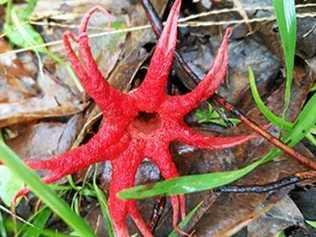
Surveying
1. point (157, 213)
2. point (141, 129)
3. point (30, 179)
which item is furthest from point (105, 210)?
point (30, 179)

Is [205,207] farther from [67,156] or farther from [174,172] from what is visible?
[67,156]

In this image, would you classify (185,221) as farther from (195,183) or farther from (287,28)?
(287,28)

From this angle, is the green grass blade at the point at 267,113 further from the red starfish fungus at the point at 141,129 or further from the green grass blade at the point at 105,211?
the green grass blade at the point at 105,211

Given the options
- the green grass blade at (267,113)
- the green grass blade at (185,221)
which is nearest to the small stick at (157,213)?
the green grass blade at (185,221)

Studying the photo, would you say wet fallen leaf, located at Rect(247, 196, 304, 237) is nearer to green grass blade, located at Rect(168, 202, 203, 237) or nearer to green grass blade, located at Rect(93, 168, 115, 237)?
green grass blade, located at Rect(168, 202, 203, 237)

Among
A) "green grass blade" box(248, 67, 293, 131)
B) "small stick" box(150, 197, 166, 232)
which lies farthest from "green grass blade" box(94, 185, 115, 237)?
"green grass blade" box(248, 67, 293, 131)

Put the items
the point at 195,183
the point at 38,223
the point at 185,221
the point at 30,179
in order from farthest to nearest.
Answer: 1. the point at 38,223
2. the point at 185,221
3. the point at 195,183
4. the point at 30,179
